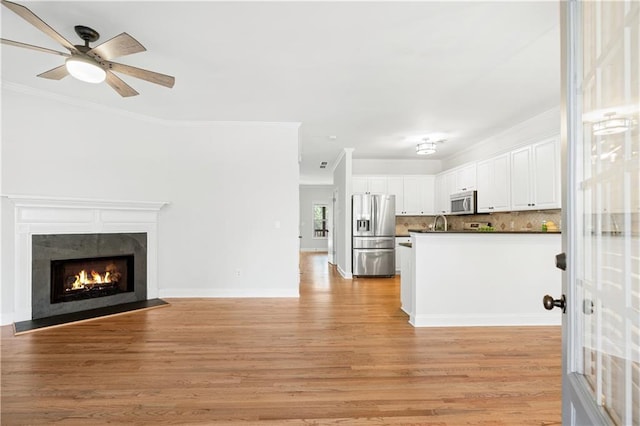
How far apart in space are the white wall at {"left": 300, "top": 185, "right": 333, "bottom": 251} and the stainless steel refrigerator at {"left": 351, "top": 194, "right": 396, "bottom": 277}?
18.8 ft

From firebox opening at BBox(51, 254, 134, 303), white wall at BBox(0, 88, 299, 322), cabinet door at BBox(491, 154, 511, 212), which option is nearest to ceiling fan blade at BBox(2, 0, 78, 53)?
white wall at BBox(0, 88, 299, 322)

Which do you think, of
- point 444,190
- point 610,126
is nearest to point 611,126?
point 610,126

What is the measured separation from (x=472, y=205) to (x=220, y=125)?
443 cm

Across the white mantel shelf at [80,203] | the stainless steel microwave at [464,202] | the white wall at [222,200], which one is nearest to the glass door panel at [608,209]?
the white wall at [222,200]

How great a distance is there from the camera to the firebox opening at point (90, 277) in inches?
151

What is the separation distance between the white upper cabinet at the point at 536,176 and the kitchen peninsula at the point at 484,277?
793mm

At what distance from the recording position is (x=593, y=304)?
0.88m

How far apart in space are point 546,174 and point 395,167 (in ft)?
11.3

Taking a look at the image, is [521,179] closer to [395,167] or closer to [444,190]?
[444,190]

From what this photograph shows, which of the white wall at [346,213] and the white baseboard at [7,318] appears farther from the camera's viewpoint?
the white wall at [346,213]

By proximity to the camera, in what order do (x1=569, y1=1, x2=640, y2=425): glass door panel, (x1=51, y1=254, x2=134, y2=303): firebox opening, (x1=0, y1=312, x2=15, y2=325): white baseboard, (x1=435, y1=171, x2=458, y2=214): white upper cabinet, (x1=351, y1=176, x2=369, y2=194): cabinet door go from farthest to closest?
(x1=351, y1=176, x2=369, y2=194): cabinet door < (x1=435, y1=171, x2=458, y2=214): white upper cabinet < (x1=51, y1=254, x2=134, y2=303): firebox opening < (x1=0, y1=312, x2=15, y2=325): white baseboard < (x1=569, y1=1, x2=640, y2=425): glass door panel

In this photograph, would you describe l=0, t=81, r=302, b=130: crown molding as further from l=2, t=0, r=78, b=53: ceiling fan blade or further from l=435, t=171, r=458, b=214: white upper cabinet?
l=435, t=171, r=458, b=214: white upper cabinet

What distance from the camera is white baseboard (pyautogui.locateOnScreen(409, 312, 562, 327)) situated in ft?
11.4

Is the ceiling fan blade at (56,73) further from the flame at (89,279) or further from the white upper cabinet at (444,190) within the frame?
the white upper cabinet at (444,190)
